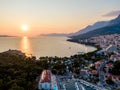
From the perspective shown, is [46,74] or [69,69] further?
[69,69]

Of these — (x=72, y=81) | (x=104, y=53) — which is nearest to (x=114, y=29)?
(x=104, y=53)

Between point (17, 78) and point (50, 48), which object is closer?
point (17, 78)

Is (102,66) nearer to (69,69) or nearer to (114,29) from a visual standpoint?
(69,69)

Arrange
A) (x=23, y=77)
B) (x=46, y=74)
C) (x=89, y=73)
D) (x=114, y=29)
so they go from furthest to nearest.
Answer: (x=114, y=29), (x=89, y=73), (x=46, y=74), (x=23, y=77)

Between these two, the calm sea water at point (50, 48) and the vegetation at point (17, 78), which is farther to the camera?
the calm sea water at point (50, 48)

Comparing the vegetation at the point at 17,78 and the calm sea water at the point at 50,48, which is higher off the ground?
the vegetation at the point at 17,78

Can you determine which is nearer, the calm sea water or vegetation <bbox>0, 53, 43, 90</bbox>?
vegetation <bbox>0, 53, 43, 90</bbox>

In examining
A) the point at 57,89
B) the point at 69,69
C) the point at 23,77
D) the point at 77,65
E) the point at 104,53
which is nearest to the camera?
the point at 57,89

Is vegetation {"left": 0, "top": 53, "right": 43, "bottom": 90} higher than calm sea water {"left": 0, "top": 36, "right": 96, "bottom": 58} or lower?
higher

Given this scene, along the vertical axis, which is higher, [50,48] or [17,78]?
[17,78]

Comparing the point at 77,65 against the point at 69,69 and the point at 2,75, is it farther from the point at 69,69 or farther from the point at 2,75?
the point at 2,75
